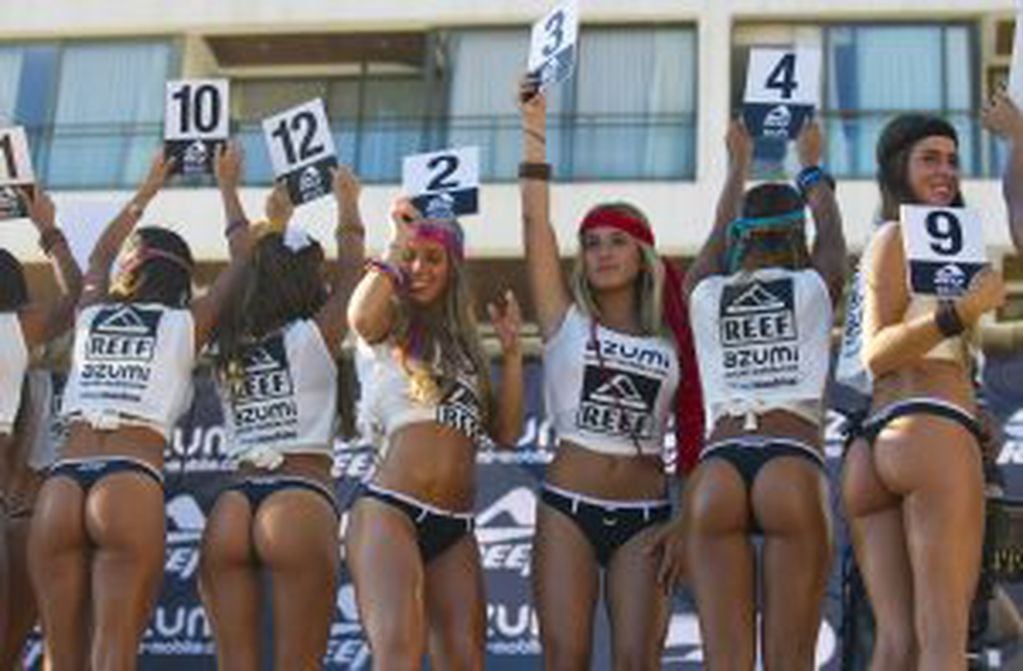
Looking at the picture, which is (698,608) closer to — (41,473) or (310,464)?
(310,464)

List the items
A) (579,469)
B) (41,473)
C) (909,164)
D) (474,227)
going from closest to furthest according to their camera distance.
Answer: (909,164) → (579,469) → (41,473) → (474,227)

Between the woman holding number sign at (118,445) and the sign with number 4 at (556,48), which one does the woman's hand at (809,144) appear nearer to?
the sign with number 4 at (556,48)

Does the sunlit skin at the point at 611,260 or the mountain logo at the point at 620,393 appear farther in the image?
the sunlit skin at the point at 611,260

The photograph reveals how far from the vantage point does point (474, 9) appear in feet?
61.7

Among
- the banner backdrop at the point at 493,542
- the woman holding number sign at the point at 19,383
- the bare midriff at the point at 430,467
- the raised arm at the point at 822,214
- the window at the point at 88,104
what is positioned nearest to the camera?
the bare midriff at the point at 430,467

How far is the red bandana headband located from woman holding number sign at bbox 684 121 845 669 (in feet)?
0.27

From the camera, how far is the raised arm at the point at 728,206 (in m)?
5.47

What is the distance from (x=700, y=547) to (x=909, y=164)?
128cm

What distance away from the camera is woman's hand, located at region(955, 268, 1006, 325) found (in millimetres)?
4297

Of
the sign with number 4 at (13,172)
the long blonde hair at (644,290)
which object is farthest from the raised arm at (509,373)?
the sign with number 4 at (13,172)

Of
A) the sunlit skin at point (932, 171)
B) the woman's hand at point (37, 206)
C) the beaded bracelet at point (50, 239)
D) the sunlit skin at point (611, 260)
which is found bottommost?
the sunlit skin at point (611, 260)

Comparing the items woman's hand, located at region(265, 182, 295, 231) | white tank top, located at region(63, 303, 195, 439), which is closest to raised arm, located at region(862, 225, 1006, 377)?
woman's hand, located at region(265, 182, 295, 231)

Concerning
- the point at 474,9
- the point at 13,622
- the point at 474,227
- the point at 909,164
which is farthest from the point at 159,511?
the point at 474,9

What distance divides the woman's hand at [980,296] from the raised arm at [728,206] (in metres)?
1.23
